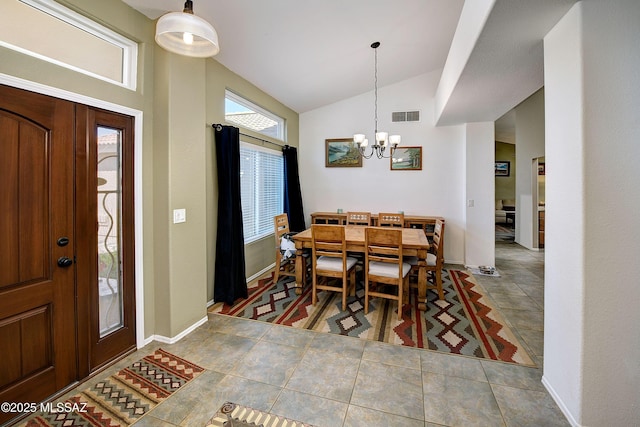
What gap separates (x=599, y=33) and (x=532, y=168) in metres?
5.91

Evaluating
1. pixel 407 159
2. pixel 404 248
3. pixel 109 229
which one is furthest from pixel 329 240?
pixel 407 159

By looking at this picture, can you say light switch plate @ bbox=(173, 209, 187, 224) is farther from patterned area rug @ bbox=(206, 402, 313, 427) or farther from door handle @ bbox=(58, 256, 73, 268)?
patterned area rug @ bbox=(206, 402, 313, 427)

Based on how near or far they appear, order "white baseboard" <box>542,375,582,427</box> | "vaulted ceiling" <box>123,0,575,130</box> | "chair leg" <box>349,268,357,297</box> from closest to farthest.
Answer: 1. "white baseboard" <box>542,375,582,427</box>
2. "vaulted ceiling" <box>123,0,575,130</box>
3. "chair leg" <box>349,268,357,297</box>

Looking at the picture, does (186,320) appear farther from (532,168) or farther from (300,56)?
(532,168)

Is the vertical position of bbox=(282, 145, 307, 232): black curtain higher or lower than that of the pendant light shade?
lower

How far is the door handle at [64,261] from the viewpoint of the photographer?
1.80 metres

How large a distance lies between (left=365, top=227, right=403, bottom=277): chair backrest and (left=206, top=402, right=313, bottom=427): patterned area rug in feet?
5.49

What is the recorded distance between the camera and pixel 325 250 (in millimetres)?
3109

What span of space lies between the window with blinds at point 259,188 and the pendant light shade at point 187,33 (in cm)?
193

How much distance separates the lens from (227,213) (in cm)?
313

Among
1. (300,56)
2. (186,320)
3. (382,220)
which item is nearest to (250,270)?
(186,320)

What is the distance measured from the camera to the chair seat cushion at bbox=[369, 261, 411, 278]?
2.86 m

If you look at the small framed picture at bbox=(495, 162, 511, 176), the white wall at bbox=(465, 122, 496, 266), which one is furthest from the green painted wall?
the small framed picture at bbox=(495, 162, 511, 176)

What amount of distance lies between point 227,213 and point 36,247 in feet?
5.31
